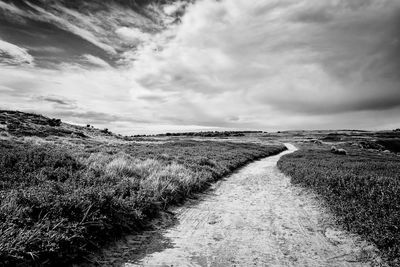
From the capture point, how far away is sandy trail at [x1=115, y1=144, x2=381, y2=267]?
17.7 ft

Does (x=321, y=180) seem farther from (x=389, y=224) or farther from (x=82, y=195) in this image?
(x=82, y=195)

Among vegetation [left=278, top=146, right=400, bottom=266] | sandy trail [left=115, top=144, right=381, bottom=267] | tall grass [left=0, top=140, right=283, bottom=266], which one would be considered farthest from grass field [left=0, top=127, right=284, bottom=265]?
vegetation [left=278, top=146, right=400, bottom=266]

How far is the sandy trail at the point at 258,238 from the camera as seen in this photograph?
213 inches

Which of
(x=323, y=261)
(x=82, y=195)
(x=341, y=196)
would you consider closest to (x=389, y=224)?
(x=323, y=261)

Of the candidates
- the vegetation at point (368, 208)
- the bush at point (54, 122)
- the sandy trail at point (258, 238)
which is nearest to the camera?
the sandy trail at point (258, 238)

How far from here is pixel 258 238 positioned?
6582 mm

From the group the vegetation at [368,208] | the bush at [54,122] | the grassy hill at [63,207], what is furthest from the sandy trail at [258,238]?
the bush at [54,122]

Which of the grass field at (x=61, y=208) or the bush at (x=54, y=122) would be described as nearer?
the grass field at (x=61, y=208)

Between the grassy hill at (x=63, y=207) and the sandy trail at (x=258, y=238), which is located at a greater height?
the grassy hill at (x=63, y=207)

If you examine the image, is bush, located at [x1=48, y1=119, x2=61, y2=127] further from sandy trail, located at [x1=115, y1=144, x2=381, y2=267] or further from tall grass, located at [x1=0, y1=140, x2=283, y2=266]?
sandy trail, located at [x1=115, y1=144, x2=381, y2=267]

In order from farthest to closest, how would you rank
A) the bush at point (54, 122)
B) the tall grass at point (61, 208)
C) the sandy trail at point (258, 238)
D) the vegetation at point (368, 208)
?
the bush at point (54, 122)
the vegetation at point (368, 208)
the sandy trail at point (258, 238)
the tall grass at point (61, 208)

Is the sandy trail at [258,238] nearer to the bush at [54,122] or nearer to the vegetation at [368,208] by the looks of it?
the vegetation at [368,208]

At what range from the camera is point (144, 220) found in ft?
24.4

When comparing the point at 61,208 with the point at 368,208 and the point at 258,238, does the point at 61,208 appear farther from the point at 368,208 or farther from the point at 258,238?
the point at 368,208
